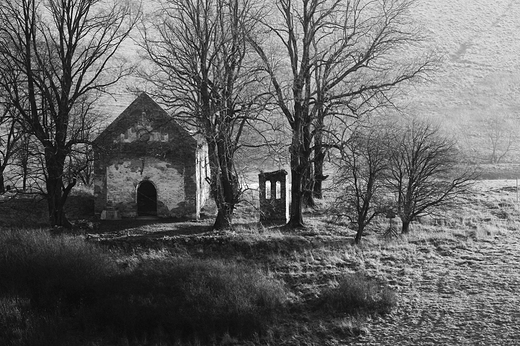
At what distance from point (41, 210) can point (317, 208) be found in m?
13.2

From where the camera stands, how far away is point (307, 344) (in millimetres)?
13750

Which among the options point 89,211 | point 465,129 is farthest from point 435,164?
point 465,129

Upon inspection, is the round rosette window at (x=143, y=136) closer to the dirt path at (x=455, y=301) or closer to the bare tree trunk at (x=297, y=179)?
the bare tree trunk at (x=297, y=179)

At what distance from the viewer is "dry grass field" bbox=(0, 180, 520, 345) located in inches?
558

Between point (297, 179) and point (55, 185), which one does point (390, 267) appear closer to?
point (297, 179)

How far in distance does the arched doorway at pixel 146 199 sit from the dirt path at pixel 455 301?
11527 millimetres

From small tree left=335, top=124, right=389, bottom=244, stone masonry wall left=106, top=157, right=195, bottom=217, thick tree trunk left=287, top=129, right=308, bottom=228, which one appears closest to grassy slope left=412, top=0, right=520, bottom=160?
small tree left=335, top=124, right=389, bottom=244

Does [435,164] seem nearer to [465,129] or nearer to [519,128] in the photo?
[465,129]

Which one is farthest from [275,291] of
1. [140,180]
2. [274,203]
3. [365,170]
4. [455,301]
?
[140,180]

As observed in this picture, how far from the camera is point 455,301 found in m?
15.4

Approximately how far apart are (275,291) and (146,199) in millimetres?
10962

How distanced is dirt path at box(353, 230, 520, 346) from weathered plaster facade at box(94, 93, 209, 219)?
10305mm

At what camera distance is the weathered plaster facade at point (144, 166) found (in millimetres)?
24469

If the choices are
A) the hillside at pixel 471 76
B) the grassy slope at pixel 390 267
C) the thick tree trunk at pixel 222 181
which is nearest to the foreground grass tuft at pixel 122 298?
the grassy slope at pixel 390 267
